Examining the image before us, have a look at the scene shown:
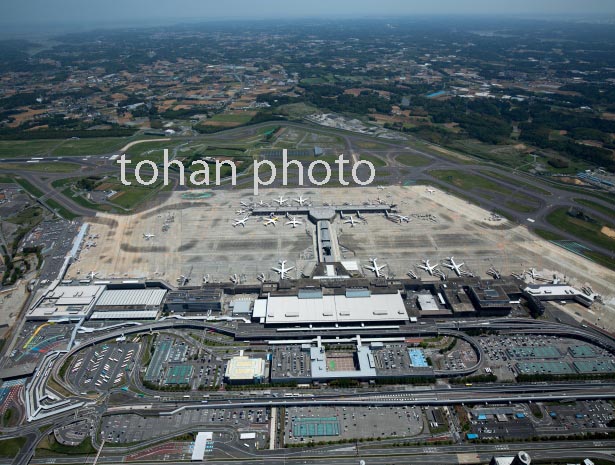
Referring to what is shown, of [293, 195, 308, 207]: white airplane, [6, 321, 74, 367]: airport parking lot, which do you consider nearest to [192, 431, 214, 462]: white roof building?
[6, 321, 74, 367]: airport parking lot

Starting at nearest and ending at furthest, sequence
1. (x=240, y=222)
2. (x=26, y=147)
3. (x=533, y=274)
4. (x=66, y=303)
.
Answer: (x=66, y=303), (x=533, y=274), (x=240, y=222), (x=26, y=147)

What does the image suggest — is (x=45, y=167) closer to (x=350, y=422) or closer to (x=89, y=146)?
(x=89, y=146)

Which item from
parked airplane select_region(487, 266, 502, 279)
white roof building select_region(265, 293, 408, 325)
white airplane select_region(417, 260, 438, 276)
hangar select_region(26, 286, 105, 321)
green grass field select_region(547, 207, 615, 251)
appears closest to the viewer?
white roof building select_region(265, 293, 408, 325)

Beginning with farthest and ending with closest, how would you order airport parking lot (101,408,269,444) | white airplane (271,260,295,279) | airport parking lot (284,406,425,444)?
white airplane (271,260,295,279) → airport parking lot (101,408,269,444) → airport parking lot (284,406,425,444)

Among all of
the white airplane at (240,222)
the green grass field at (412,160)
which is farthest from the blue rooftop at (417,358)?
the green grass field at (412,160)

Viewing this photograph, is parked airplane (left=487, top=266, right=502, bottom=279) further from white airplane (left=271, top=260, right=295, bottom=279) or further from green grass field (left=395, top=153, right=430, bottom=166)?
green grass field (left=395, top=153, right=430, bottom=166)

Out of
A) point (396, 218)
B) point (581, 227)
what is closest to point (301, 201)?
point (396, 218)

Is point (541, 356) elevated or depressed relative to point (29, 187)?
depressed

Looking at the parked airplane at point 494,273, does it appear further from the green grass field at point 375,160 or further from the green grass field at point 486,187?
the green grass field at point 375,160
